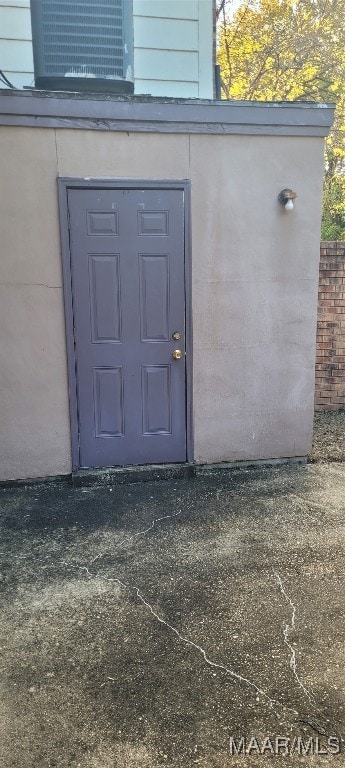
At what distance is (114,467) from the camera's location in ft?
15.1

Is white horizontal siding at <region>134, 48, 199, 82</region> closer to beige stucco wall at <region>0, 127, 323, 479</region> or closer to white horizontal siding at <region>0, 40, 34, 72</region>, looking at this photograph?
white horizontal siding at <region>0, 40, 34, 72</region>

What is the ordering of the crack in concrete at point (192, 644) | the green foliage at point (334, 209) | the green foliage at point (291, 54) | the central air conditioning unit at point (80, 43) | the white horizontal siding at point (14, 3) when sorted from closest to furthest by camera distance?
the crack in concrete at point (192, 644)
the central air conditioning unit at point (80, 43)
the white horizontal siding at point (14, 3)
the green foliage at point (334, 209)
the green foliage at point (291, 54)

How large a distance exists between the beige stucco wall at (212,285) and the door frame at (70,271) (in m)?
0.05

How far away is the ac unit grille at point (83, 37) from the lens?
4.18m

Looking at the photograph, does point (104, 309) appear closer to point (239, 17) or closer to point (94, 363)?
point (94, 363)

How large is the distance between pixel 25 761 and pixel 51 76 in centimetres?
449

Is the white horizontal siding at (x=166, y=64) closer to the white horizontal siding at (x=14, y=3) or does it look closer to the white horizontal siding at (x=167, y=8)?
the white horizontal siding at (x=167, y=8)

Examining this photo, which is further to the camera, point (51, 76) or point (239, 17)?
point (239, 17)

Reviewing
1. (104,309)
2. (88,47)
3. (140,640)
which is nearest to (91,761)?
(140,640)

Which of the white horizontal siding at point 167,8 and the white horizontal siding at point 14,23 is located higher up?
the white horizontal siding at point 167,8

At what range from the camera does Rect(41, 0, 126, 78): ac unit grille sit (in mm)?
4184

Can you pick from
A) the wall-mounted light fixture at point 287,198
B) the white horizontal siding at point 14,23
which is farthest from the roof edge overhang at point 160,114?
the white horizontal siding at point 14,23

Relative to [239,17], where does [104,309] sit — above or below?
below

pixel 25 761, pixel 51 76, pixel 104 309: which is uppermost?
pixel 51 76
